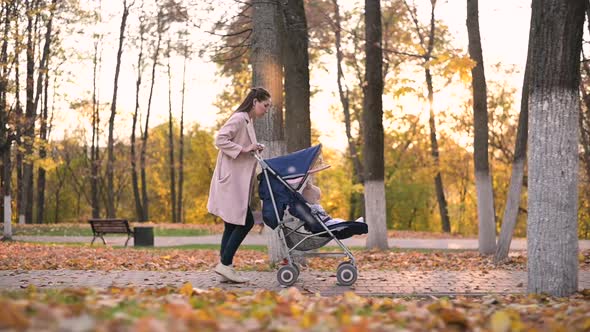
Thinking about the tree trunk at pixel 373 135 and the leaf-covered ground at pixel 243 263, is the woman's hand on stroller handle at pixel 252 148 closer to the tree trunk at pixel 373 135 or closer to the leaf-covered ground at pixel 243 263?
the leaf-covered ground at pixel 243 263

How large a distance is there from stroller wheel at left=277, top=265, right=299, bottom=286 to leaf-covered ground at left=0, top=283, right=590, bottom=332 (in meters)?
2.13

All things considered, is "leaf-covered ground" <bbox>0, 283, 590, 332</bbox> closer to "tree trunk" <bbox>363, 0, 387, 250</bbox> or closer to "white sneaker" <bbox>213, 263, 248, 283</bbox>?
"white sneaker" <bbox>213, 263, 248, 283</bbox>

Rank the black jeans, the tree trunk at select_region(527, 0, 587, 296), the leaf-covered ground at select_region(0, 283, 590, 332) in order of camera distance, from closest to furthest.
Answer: the leaf-covered ground at select_region(0, 283, 590, 332)
the tree trunk at select_region(527, 0, 587, 296)
the black jeans

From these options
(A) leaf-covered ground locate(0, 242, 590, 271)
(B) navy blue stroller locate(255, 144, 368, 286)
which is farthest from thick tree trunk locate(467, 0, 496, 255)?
(B) navy blue stroller locate(255, 144, 368, 286)

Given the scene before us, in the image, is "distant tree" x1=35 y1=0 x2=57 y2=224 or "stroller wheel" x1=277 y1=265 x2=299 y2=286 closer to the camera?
"stroller wheel" x1=277 y1=265 x2=299 y2=286

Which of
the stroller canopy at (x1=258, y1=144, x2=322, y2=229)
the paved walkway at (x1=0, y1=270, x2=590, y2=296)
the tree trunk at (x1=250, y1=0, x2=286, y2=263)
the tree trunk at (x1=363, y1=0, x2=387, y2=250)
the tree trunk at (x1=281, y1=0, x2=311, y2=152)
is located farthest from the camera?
the tree trunk at (x1=363, y1=0, x2=387, y2=250)

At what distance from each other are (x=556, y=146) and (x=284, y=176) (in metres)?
2.84

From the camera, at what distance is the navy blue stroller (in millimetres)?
8141

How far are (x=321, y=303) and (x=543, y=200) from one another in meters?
2.70

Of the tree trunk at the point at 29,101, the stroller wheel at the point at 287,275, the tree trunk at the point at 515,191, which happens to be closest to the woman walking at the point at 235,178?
the stroller wheel at the point at 287,275

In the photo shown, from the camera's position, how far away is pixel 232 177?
8312 mm

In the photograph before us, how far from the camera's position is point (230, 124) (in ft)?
27.6

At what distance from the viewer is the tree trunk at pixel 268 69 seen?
10734 millimetres

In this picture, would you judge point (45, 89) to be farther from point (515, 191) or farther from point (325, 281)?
point (325, 281)
